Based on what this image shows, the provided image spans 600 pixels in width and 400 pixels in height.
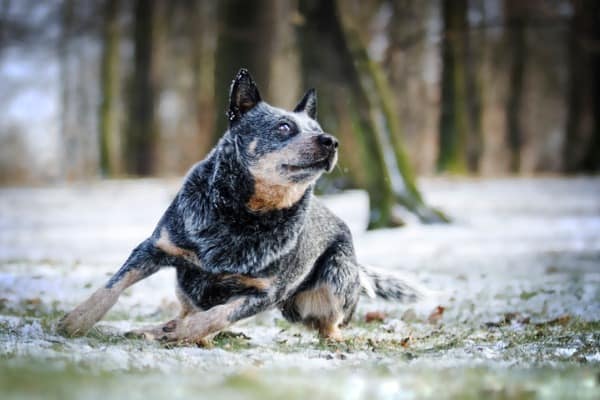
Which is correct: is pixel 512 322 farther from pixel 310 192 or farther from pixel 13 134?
pixel 13 134

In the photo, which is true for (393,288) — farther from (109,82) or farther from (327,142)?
(109,82)

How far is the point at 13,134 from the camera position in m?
32.3

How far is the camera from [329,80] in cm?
1277

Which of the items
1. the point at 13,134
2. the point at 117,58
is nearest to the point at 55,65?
the point at 13,134

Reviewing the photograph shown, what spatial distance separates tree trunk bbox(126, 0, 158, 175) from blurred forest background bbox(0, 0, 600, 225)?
4cm

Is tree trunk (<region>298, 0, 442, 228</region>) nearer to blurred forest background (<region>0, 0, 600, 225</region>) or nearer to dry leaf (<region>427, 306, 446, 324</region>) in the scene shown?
blurred forest background (<region>0, 0, 600, 225</region>)

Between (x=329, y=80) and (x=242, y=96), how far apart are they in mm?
7307

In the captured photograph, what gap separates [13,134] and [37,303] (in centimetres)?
2689

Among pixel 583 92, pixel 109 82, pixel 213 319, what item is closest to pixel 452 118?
pixel 583 92

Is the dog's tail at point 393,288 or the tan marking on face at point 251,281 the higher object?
the tan marking on face at point 251,281

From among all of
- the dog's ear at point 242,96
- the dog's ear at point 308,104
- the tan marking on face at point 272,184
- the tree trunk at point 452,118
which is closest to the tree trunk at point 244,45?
the tree trunk at point 452,118

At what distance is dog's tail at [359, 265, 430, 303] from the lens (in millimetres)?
6402

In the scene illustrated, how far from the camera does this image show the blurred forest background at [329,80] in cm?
1216

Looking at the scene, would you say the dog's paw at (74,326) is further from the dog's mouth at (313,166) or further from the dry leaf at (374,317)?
the dry leaf at (374,317)
